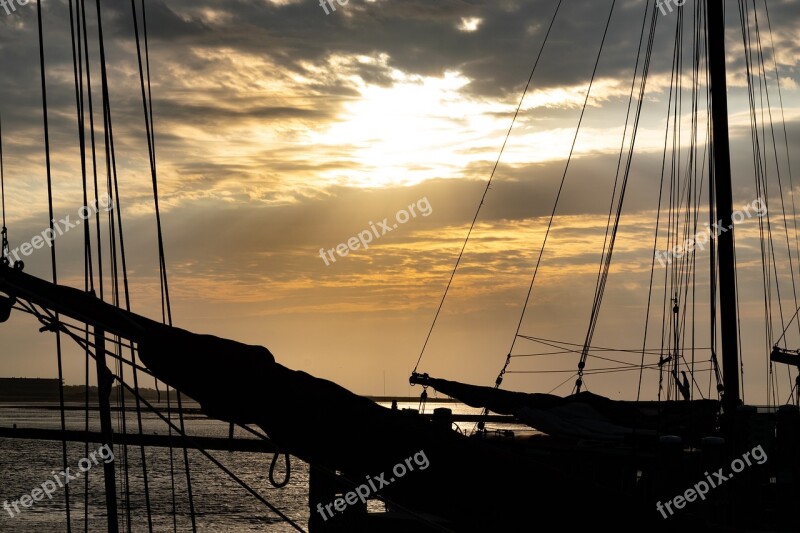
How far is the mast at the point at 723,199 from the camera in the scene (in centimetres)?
2381

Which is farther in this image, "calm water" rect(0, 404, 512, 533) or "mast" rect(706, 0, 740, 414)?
"calm water" rect(0, 404, 512, 533)

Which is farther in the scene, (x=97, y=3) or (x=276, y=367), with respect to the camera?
(x=97, y=3)

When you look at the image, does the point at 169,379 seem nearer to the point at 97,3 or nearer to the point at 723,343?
the point at 97,3

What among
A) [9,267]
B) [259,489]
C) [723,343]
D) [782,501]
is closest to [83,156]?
[9,267]

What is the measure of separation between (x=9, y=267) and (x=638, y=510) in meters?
5.33

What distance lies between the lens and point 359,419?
7.36 meters

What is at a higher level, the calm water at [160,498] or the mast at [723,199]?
the mast at [723,199]

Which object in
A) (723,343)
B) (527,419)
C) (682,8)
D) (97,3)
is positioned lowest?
(527,419)

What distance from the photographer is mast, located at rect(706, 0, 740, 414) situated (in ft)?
78.1

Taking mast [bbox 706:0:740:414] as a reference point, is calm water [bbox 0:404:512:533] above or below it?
below

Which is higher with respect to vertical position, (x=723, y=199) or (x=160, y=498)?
(x=723, y=199)

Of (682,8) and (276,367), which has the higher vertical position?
(682,8)

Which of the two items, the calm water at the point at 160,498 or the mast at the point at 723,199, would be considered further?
→ the calm water at the point at 160,498

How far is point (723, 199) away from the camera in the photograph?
1000 inches
